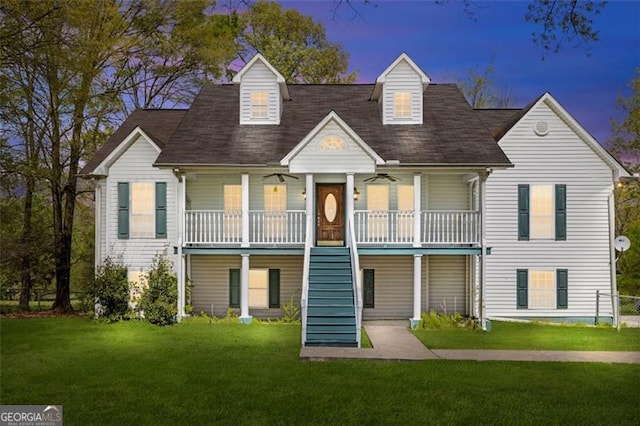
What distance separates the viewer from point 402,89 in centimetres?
2044

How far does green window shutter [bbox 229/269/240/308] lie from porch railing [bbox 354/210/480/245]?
4596 millimetres

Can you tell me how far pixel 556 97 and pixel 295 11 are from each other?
59.6ft

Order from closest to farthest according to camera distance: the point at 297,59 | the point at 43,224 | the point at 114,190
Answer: the point at 114,190
the point at 43,224
the point at 297,59

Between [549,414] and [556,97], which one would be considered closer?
[549,414]

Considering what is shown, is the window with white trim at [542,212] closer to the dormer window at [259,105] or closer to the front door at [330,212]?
the front door at [330,212]

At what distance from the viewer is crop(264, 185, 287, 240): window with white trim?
18.6 metres

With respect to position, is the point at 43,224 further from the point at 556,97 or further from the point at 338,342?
the point at 556,97

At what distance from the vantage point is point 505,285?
778 inches

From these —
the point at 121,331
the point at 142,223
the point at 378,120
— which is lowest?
the point at 121,331

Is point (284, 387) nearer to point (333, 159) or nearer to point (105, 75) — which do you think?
point (333, 159)

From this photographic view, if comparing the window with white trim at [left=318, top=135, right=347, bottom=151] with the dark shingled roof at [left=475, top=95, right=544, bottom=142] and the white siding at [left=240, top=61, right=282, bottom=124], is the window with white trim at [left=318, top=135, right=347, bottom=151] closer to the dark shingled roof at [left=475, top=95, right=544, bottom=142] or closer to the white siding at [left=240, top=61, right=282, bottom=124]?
the white siding at [left=240, top=61, right=282, bottom=124]

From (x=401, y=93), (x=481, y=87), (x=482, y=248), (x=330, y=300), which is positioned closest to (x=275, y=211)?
(x=330, y=300)

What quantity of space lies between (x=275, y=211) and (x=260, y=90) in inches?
176

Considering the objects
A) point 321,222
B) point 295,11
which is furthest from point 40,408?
point 295,11
